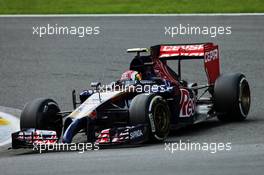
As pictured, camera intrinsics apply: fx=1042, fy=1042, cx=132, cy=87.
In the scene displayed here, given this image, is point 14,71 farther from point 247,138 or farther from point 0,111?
point 247,138

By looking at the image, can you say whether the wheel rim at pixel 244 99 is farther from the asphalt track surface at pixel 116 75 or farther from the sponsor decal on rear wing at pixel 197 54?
the sponsor decal on rear wing at pixel 197 54

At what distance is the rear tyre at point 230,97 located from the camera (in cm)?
1294

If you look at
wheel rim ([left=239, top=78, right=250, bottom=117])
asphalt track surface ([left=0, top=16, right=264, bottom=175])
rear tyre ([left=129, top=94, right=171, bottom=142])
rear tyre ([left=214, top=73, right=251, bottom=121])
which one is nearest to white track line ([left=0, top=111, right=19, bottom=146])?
asphalt track surface ([left=0, top=16, right=264, bottom=175])

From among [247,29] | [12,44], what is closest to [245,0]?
[247,29]

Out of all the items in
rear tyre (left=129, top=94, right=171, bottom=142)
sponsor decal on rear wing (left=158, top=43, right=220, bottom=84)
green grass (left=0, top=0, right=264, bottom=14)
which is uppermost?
green grass (left=0, top=0, right=264, bottom=14)

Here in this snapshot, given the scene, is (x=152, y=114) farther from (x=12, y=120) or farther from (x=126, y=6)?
(x=126, y=6)

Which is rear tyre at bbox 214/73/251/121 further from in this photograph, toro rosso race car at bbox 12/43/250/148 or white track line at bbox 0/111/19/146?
white track line at bbox 0/111/19/146

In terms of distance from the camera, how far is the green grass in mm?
23953

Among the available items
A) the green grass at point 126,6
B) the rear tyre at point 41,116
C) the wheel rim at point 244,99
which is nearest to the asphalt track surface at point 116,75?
the wheel rim at point 244,99

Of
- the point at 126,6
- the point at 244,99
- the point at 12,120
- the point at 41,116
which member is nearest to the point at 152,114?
the point at 41,116

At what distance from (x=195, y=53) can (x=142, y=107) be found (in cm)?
232

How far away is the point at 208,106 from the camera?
13312 mm

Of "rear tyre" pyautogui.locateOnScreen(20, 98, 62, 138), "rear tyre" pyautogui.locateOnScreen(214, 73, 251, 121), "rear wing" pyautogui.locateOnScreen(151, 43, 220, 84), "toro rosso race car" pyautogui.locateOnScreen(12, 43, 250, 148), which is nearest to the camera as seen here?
"toro rosso race car" pyautogui.locateOnScreen(12, 43, 250, 148)

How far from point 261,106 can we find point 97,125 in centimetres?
323
